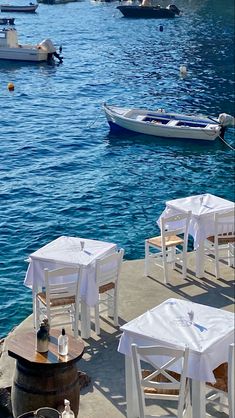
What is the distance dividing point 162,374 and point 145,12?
86778 millimetres

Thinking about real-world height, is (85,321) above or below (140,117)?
→ above

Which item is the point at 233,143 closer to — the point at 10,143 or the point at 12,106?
the point at 10,143

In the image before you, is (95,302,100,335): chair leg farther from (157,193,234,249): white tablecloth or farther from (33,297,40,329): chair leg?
(157,193,234,249): white tablecloth

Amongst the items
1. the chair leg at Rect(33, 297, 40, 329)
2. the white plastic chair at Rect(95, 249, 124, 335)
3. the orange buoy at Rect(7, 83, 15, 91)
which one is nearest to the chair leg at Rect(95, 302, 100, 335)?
the white plastic chair at Rect(95, 249, 124, 335)

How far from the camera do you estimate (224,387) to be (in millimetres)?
9680

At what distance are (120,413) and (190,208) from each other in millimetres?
5448

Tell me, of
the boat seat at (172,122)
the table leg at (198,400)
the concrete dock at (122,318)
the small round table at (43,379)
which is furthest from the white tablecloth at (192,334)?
the boat seat at (172,122)

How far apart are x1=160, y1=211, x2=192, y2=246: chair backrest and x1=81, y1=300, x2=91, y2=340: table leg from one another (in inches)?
103

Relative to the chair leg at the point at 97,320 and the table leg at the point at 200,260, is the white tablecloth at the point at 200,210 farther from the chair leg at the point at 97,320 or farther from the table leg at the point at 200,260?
the chair leg at the point at 97,320

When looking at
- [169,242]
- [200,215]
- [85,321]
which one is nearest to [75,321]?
[85,321]

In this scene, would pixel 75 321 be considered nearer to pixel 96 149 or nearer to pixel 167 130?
pixel 96 149

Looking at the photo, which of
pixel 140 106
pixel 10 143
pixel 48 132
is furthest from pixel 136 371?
pixel 140 106

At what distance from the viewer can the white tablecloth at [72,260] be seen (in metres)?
12.1

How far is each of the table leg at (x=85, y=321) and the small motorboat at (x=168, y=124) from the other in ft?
72.1
